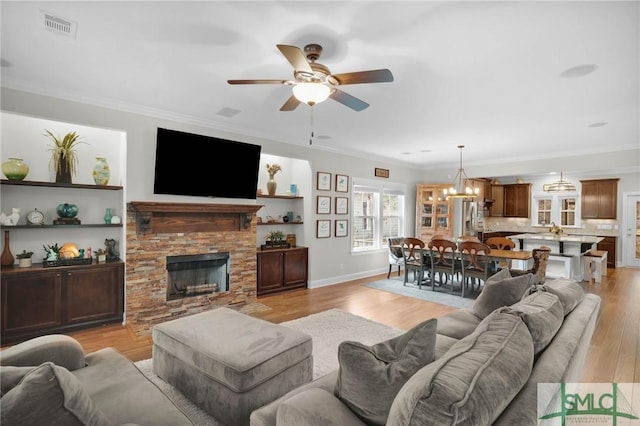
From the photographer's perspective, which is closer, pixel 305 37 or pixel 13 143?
pixel 305 37

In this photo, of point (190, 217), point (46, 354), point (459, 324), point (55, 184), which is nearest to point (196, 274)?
point (190, 217)

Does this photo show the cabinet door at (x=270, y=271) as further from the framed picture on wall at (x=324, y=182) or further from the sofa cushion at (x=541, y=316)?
the sofa cushion at (x=541, y=316)

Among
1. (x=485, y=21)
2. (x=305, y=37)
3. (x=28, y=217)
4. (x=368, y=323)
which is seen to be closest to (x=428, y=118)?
(x=485, y=21)

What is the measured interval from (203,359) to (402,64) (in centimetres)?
282

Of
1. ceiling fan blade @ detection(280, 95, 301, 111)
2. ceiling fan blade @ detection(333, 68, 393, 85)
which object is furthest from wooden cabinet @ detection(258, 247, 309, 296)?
ceiling fan blade @ detection(333, 68, 393, 85)

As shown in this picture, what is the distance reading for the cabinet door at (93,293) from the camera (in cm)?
371

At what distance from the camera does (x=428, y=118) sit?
447 cm

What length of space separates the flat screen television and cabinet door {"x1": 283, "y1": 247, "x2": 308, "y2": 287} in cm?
139

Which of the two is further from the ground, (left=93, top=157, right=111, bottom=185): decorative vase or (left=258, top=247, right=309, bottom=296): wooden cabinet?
(left=93, top=157, right=111, bottom=185): decorative vase

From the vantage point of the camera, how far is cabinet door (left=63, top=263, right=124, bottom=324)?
3709 millimetres

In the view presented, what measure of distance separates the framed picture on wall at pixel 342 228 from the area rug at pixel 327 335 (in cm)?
224

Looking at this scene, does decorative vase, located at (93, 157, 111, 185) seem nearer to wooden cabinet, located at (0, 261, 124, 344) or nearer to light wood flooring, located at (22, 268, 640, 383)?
wooden cabinet, located at (0, 261, 124, 344)

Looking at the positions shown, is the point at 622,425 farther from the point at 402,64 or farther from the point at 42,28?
the point at 42,28

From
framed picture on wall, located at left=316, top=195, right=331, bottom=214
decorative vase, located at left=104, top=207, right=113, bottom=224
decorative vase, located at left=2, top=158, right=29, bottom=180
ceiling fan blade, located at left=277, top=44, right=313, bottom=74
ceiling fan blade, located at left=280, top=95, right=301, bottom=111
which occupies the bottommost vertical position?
decorative vase, located at left=104, top=207, right=113, bottom=224
